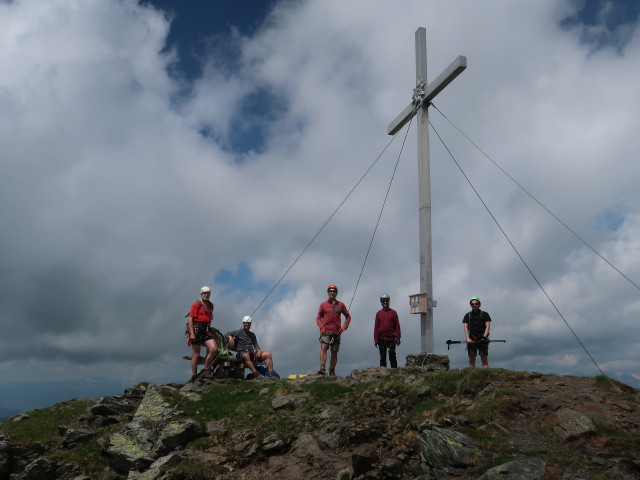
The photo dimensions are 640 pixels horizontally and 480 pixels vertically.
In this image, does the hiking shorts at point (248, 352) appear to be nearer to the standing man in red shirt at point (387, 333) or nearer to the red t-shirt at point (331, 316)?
the red t-shirt at point (331, 316)

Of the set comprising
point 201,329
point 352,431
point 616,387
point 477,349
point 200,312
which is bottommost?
point 352,431

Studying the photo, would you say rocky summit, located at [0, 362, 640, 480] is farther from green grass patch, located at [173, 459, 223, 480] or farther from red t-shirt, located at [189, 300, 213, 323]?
red t-shirt, located at [189, 300, 213, 323]

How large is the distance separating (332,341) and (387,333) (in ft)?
6.07

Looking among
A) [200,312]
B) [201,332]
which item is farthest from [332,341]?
[200,312]

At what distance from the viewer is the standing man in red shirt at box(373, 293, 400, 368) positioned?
16266mm

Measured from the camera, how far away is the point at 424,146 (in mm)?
18234

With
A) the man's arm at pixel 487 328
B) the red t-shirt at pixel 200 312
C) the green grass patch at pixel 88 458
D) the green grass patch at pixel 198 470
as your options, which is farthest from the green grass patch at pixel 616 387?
the green grass patch at pixel 88 458

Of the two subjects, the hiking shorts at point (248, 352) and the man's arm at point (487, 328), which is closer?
the man's arm at point (487, 328)

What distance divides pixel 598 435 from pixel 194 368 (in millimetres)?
11712

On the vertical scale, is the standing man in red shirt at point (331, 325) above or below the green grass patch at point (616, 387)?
above

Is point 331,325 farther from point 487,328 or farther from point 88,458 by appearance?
point 88,458

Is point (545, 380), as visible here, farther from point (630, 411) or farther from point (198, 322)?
point (198, 322)

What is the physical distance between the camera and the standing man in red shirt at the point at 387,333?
53.4 feet

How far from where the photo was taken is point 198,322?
15680 millimetres
